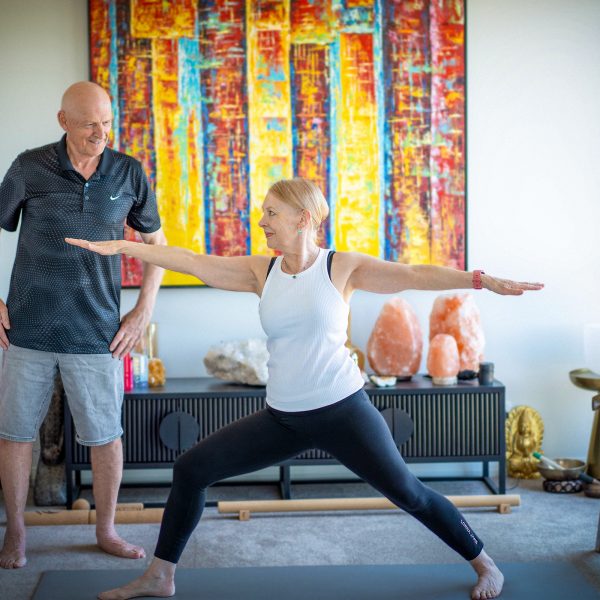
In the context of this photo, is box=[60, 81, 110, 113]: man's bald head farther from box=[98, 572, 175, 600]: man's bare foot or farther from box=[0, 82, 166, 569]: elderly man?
box=[98, 572, 175, 600]: man's bare foot

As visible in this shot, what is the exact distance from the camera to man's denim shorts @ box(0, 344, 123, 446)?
9.71ft

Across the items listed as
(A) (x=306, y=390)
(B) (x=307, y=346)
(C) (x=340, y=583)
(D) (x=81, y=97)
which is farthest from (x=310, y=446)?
(D) (x=81, y=97)

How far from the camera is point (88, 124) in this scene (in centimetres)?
288

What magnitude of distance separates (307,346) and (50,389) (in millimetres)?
1102

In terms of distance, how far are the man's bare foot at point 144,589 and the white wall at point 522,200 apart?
161 cm

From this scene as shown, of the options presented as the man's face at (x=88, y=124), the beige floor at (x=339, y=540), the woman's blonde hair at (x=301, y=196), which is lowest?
the beige floor at (x=339, y=540)

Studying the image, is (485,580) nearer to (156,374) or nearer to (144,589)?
(144,589)

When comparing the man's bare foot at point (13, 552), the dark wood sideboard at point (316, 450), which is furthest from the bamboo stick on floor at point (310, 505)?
the man's bare foot at point (13, 552)

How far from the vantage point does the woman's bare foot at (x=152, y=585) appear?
8.54 ft

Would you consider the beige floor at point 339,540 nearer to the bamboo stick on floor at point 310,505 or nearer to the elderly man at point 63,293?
the bamboo stick on floor at point 310,505

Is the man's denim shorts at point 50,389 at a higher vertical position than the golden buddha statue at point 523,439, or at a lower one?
higher

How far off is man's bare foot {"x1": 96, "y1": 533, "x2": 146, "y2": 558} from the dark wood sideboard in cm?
57

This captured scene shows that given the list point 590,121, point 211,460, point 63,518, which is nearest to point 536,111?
point 590,121

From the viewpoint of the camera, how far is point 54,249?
293 cm
